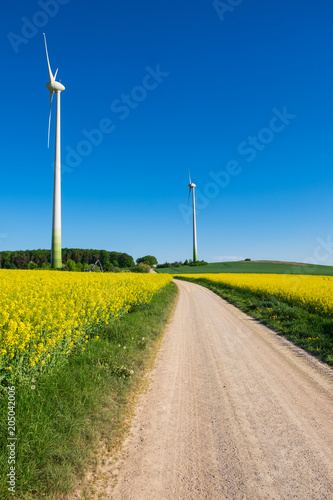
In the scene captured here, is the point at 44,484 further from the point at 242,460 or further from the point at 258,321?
the point at 258,321

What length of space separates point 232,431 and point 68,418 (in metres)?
2.27

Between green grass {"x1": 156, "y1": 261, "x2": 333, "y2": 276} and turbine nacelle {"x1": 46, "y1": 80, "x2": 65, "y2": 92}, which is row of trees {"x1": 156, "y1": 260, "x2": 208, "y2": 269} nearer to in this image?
green grass {"x1": 156, "y1": 261, "x2": 333, "y2": 276}

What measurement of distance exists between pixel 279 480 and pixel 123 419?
2214 mm

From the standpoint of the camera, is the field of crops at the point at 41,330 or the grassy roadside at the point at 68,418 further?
the field of crops at the point at 41,330

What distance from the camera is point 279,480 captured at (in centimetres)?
298

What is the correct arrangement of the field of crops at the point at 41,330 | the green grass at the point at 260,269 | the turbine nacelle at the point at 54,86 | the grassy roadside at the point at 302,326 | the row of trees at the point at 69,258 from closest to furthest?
the field of crops at the point at 41,330, the grassy roadside at the point at 302,326, the turbine nacelle at the point at 54,86, the green grass at the point at 260,269, the row of trees at the point at 69,258

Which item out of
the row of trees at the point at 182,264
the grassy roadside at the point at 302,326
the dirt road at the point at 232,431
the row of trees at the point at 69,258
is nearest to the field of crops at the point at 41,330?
the dirt road at the point at 232,431

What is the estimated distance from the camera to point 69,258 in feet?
372

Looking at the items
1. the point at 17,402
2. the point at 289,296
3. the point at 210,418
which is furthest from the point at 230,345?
the point at 289,296

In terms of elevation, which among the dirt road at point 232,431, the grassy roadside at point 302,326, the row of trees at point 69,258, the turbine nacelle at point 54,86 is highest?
the turbine nacelle at point 54,86

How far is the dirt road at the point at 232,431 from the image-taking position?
2.91 metres

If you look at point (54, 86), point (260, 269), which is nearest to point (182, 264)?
point (260, 269)

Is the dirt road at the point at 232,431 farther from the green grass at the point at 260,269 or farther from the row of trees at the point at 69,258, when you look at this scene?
the row of trees at the point at 69,258

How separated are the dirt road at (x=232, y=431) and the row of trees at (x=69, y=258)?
67.7m
